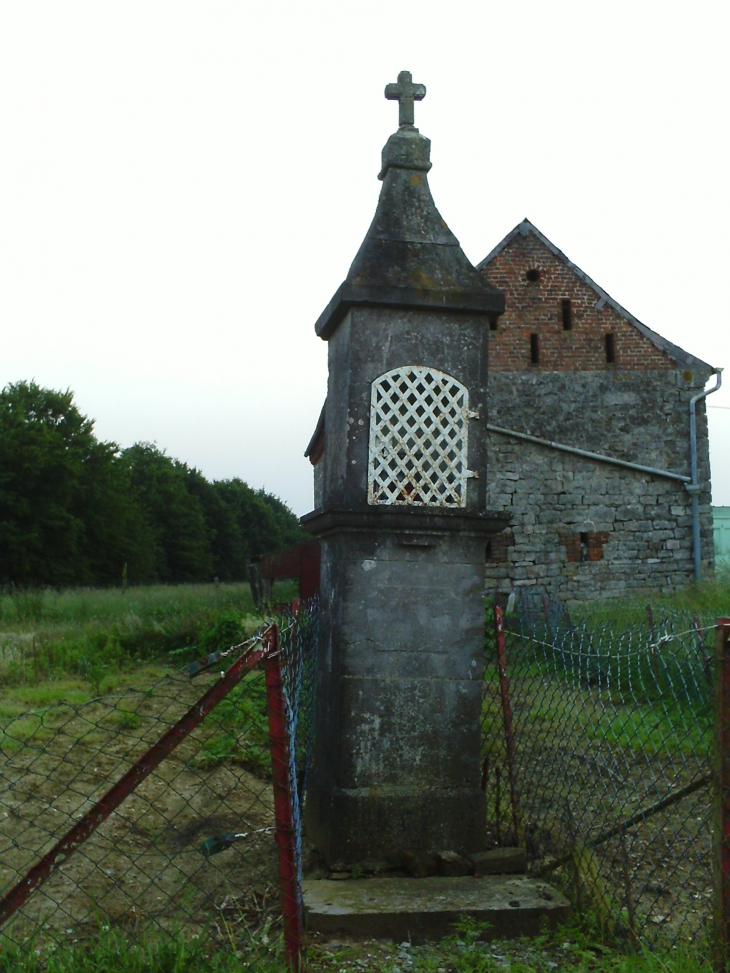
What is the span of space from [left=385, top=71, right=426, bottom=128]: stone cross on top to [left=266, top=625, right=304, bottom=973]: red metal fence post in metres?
3.27

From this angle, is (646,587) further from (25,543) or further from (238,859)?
(25,543)

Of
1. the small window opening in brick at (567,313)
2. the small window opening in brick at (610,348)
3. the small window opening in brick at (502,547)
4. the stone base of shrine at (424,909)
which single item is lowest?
the stone base of shrine at (424,909)

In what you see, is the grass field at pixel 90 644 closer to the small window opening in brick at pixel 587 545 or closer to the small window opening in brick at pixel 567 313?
the small window opening in brick at pixel 587 545

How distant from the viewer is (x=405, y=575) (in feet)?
14.9

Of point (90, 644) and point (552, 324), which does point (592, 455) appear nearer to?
point (552, 324)

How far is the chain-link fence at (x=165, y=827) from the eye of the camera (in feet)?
10.6

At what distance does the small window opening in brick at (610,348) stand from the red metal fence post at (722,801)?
51.4 feet

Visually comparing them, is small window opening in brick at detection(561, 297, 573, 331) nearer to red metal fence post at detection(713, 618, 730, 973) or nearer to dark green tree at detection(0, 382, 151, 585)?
red metal fence post at detection(713, 618, 730, 973)

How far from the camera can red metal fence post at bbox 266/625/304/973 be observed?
3248mm

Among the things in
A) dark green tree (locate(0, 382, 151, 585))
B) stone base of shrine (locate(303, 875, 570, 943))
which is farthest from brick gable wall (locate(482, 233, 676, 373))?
dark green tree (locate(0, 382, 151, 585))

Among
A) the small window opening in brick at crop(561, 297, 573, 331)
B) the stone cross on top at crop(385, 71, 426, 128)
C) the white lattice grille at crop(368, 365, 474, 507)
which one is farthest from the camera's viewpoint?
the small window opening in brick at crop(561, 297, 573, 331)

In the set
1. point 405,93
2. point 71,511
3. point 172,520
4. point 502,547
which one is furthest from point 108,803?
point 172,520

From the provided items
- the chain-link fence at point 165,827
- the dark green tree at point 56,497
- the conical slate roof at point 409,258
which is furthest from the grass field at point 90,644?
the dark green tree at point 56,497

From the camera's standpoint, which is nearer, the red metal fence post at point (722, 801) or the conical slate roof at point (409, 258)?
the red metal fence post at point (722, 801)
